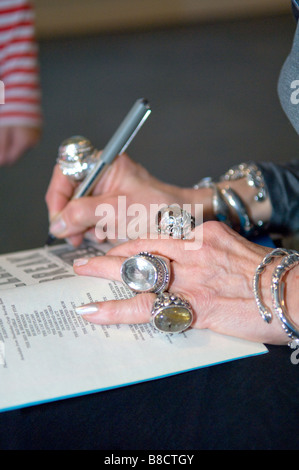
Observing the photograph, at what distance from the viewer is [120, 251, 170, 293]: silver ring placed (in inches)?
23.3

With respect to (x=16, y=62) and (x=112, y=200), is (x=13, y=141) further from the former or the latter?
(x=112, y=200)

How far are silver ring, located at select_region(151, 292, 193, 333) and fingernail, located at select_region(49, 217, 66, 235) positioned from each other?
303 mm

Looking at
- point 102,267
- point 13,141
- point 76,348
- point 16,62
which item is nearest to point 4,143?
point 13,141

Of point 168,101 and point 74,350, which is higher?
point 168,101

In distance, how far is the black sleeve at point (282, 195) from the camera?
0.88 meters

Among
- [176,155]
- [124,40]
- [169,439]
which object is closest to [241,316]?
[169,439]

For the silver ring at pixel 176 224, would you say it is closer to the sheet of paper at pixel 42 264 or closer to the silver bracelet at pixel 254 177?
the sheet of paper at pixel 42 264

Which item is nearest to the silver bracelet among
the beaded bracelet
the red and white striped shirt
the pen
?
the beaded bracelet

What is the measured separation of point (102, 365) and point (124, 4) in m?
4.03

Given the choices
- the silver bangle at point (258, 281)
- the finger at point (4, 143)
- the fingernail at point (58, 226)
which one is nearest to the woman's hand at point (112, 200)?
the fingernail at point (58, 226)

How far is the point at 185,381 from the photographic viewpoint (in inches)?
20.3

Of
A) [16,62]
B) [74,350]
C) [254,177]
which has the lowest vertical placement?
[74,350]

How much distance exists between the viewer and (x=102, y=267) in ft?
2.11

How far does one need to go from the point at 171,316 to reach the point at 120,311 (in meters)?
0.06
